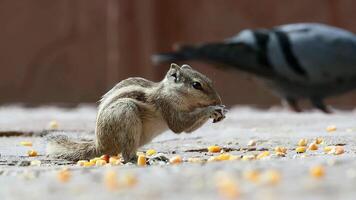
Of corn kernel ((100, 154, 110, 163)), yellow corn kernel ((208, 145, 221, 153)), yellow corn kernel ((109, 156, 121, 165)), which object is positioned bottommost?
yellow corn kernel ((109, 156, 121, 165))

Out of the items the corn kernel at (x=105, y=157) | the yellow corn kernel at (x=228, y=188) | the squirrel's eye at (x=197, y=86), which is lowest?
the yellow corn kernel at (x=228, y=188)

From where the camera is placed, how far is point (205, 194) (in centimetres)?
236

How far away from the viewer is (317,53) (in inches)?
332

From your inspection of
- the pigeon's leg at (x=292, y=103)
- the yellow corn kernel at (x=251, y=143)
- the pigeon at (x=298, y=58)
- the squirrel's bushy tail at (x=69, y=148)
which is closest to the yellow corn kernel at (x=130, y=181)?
the squirrel's bushy tail at (x=69, y=148)

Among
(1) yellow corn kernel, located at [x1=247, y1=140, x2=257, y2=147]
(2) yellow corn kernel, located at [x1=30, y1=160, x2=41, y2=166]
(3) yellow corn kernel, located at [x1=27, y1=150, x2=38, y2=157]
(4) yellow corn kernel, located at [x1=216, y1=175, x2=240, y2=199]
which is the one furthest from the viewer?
(1) yellow corn kernel, located at [x1=247, y1=140, x2=257, y2=147]

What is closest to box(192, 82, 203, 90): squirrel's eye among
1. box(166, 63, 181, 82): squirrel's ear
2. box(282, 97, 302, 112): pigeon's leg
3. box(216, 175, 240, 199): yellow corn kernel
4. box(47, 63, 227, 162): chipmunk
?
box(47, 63, 227, 162): chipmunk

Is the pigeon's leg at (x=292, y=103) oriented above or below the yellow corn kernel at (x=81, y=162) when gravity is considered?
above

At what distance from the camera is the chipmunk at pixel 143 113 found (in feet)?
12.9

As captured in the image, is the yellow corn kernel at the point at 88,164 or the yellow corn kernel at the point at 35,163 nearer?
the yellow corn kernel at the point at 88,164

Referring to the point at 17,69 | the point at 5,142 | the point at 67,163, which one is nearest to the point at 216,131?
the point at 5,142

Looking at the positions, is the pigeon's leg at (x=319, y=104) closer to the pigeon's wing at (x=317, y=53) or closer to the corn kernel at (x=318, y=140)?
the pigeon's wing at (x=317, y=53)

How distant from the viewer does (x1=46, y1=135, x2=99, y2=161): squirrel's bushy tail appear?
4.24 metres

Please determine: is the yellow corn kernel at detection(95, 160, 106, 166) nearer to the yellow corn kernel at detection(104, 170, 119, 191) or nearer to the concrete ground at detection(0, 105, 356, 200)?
the concrete ground at detection(0, 105, 356, 200)

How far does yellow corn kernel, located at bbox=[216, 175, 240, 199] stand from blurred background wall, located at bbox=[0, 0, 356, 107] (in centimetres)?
811
